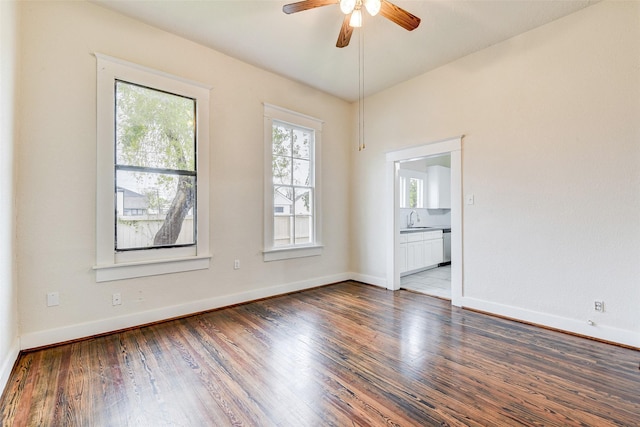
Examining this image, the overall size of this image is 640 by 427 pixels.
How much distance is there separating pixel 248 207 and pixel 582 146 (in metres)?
3.73

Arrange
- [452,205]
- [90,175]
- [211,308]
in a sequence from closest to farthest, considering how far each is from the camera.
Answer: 1. [90,175]
2. [211,308]
3. [452,205]

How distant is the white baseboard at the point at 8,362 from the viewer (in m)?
1.89

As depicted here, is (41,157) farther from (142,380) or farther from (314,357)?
(314,357)

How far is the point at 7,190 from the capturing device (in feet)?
6.96

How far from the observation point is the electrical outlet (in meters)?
2.52

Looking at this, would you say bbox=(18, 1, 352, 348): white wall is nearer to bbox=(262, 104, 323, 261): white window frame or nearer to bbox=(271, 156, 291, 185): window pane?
bbox=(262, 104, 323, 261): white window frame

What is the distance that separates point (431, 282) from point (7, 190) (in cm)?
529

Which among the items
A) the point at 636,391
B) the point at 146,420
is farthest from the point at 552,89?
the point at 146,420

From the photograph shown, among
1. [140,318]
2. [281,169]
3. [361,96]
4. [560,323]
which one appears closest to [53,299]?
[140,318]

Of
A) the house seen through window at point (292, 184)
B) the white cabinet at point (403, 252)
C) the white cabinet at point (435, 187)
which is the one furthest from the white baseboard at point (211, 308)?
the white cabinet at point (435, 187)

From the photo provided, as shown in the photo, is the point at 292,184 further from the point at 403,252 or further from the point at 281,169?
the point at 403,252

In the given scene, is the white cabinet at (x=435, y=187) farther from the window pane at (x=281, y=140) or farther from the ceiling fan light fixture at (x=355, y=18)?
the ceiling fan light fixture at (x=355, y=18)

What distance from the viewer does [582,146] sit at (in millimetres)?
2801

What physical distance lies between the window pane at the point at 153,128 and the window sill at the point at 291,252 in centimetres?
150
